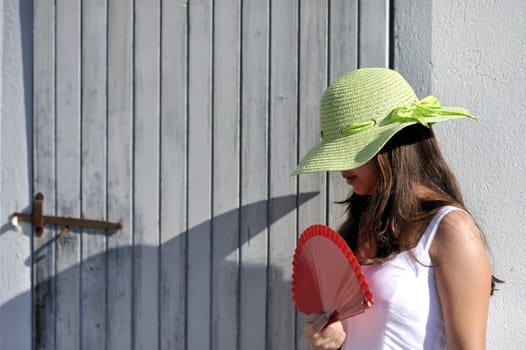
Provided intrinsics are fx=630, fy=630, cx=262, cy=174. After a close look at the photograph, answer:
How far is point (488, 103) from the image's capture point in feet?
6.35

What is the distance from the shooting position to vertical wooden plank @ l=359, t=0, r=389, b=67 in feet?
6.53

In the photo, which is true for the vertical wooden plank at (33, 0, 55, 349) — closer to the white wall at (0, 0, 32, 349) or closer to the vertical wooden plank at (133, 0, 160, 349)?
the white wall at (0, 0, 32, 349)

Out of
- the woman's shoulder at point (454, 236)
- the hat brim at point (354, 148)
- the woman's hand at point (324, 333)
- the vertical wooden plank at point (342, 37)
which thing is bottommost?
the woman's hand at point (324, 333)

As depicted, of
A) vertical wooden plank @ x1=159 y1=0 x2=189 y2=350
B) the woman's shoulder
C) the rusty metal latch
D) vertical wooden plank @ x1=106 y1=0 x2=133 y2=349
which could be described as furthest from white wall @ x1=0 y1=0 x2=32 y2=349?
the woman's shoulder

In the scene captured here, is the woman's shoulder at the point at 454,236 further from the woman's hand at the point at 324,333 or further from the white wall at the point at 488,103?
the white wall at the point at 488,103

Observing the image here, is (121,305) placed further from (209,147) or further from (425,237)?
(425,237)

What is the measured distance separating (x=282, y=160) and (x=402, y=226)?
65 centimetres

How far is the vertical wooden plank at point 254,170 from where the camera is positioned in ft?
7.03

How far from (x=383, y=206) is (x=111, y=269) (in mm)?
1208

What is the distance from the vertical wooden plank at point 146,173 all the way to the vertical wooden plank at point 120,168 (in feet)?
0.10

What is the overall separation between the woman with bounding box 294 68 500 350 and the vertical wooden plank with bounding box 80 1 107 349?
100 centimetres

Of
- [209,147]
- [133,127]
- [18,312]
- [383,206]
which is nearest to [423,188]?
[383,206]

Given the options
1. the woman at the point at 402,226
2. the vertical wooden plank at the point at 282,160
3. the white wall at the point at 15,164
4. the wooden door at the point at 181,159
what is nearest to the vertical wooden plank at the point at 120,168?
the wooden door at the point at 181,159

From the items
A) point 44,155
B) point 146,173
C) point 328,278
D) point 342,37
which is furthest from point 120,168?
point 328,278
